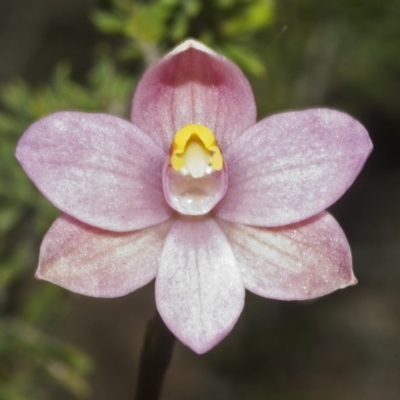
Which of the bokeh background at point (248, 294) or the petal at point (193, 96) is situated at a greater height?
the petal at point (193, 96)

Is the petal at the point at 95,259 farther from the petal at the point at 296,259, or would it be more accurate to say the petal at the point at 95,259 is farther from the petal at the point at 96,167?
the petal at the point at 296,259

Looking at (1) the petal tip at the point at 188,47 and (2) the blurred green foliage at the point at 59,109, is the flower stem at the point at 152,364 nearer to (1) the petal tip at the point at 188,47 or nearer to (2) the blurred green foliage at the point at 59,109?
(1) the petal tip at the point at 188,47

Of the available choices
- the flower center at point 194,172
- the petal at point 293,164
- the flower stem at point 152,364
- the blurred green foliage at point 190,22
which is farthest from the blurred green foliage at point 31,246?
the flower stem at point 152,364

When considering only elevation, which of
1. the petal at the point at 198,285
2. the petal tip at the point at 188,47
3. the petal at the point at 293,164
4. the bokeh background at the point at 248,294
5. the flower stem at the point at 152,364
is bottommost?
the bokeh background at the point at 248,294

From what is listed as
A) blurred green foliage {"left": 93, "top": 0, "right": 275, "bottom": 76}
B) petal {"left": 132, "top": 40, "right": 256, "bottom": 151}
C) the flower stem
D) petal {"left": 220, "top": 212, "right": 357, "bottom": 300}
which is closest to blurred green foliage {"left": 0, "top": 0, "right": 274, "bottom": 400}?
blurred green foliage {"left": 93, "top": 0, "right": 275, "bottom": 76}

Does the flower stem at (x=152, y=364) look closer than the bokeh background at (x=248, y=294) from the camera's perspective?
Yes

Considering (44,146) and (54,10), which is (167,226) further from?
(54,10)

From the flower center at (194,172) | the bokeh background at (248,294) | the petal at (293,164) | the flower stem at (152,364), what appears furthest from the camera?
the bokeh background at (248,294)

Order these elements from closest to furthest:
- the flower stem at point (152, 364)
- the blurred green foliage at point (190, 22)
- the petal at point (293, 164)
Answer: the flower stem at point (152, 364), the petal at point (293, 164), the blurred green foliage at point (190, 22)
